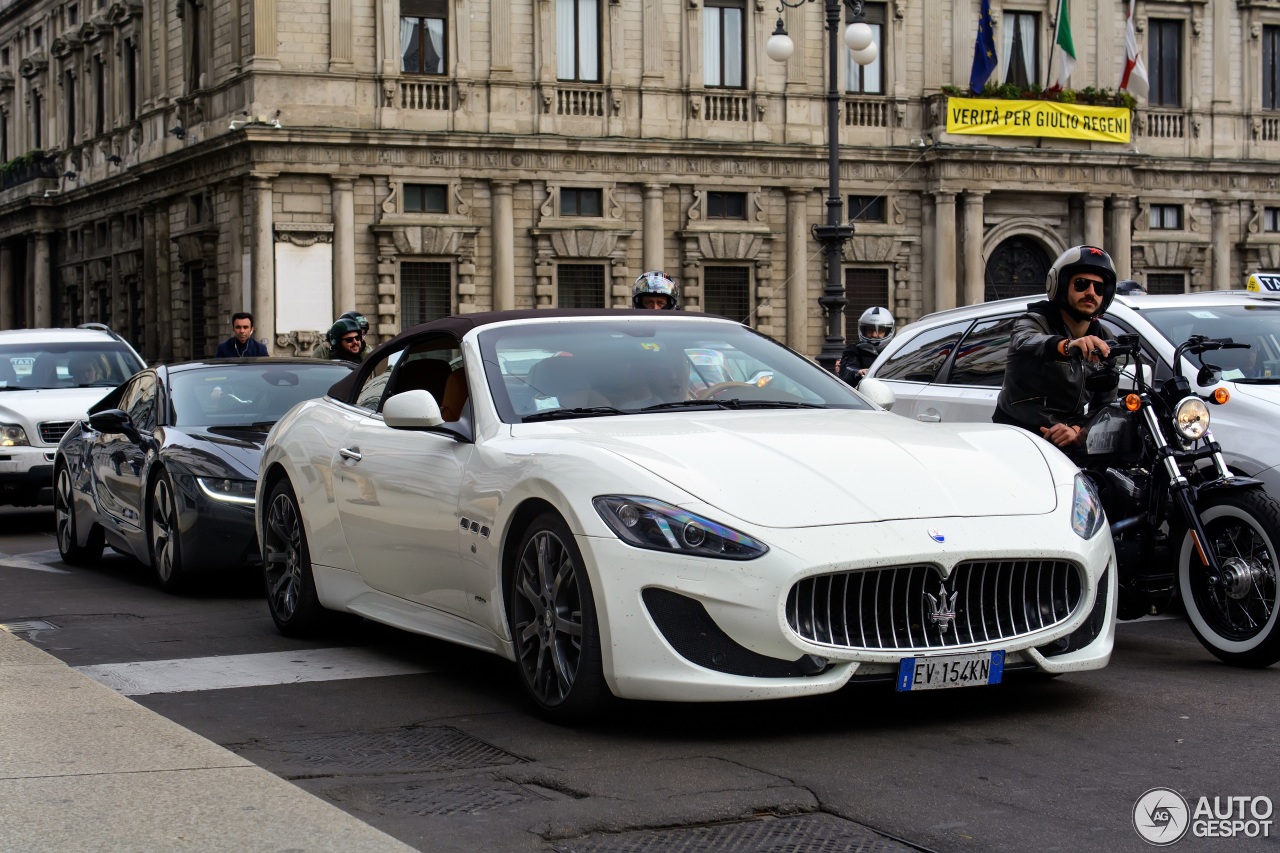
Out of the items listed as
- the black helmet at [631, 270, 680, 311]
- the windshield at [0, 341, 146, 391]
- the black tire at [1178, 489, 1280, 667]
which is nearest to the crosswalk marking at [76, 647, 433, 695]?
the black tire at [1178, 489, 1280, 667]

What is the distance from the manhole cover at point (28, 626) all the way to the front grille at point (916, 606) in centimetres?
482

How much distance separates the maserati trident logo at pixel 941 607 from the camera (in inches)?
230

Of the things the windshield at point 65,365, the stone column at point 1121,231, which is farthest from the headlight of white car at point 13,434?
the stone column at point 1121,231

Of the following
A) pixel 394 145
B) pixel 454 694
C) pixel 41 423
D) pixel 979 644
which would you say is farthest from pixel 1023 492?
pixel 394 145

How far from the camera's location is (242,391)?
11.8 m

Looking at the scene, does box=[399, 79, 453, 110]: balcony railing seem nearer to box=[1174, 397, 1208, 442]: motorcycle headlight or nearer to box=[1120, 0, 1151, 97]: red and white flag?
box=[1120, 0, 1151, 97]: red and white flag

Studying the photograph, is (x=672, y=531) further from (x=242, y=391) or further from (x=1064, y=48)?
(x=1064, y=48)

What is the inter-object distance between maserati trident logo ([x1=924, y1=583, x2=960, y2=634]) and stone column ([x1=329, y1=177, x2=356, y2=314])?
30.3m

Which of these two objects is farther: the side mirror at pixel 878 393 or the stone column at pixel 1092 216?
the stone column at pixel 1092 216

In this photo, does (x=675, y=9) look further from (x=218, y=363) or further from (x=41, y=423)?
(x=218, y=363)

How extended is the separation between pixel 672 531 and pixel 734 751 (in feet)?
2.32

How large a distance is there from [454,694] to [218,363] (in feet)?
19.0

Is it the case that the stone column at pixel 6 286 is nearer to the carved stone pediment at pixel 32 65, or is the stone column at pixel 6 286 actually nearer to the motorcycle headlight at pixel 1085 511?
the carved stone pediment at pixel 32 65

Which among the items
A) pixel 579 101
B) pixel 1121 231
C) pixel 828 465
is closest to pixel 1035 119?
pixel 1121 231
